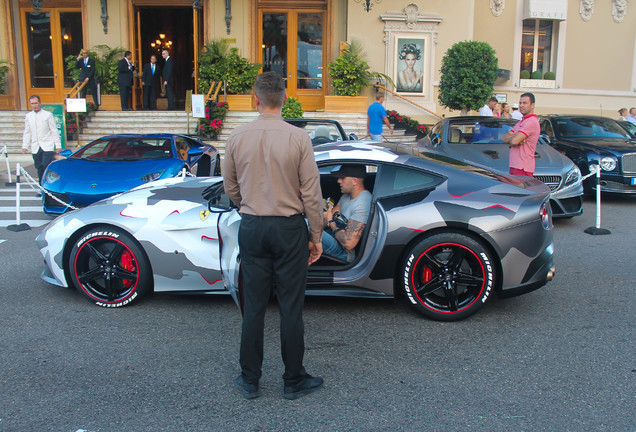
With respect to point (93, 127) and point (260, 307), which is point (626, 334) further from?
point (93, 127)

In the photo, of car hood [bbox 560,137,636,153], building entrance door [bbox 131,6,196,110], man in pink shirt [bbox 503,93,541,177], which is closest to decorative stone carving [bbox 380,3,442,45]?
building entrance door [bbox 131,6,196,110]

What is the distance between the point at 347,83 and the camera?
1866cm

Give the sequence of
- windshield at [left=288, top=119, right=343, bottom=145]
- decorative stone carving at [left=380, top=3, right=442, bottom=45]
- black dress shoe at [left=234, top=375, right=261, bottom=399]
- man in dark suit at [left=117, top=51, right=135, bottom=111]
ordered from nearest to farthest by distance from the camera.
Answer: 1. black dress shoe at [left=234, top=375, right=261, bottom=399]
2. windshield at [left=288, top=119, right=343, bottom=145]
3. man in dark suit at [left=117, top=51, right=135, bottom=111]
4. decorative stone carving at [left=380, top=3, right=442, bottom=45]

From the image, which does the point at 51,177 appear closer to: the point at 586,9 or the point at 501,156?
the point at 501,156

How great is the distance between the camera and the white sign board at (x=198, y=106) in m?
15.4

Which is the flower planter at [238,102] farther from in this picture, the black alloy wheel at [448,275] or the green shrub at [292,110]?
the black alloy wheel at [448,275]

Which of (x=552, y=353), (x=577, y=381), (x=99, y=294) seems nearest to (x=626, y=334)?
(x=552, y=353)

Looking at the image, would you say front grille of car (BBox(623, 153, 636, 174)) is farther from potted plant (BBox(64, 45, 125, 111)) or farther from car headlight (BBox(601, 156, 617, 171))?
potted plant (BBox(64, 45, 125, 111))

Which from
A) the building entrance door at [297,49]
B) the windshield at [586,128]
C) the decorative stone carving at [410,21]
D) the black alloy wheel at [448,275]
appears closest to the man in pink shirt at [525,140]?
the black alloy wheel at [448,275]

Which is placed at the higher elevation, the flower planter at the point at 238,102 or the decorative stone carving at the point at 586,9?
the decorative stone carving at the point at 586,9

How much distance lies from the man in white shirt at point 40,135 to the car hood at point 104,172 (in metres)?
1.94

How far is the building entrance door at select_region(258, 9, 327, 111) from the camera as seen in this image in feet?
66.5

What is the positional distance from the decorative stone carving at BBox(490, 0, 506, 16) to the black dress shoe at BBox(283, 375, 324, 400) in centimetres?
2052

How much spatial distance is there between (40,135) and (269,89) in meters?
8.94
